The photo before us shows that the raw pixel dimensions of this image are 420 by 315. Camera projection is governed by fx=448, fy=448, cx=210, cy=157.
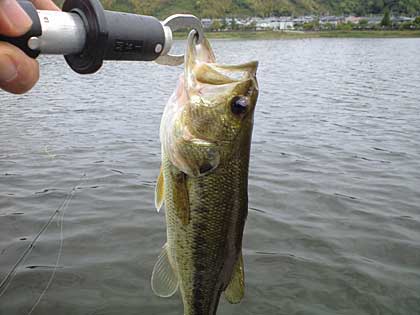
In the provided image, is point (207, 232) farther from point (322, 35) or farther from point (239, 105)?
point (322, 35)

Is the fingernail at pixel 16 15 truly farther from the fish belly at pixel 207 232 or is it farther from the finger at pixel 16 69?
the fish belly at pixel 207 232

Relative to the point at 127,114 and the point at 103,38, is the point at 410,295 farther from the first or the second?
the point at 127,114

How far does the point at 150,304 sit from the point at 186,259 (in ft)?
8.56

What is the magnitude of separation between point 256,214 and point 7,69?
5.92 meters

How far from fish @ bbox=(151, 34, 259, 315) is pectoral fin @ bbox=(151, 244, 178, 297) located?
237 millimetres

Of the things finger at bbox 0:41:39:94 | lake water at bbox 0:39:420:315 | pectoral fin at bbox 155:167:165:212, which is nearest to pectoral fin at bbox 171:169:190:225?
pectoral fin at bbox 155:167:165:212

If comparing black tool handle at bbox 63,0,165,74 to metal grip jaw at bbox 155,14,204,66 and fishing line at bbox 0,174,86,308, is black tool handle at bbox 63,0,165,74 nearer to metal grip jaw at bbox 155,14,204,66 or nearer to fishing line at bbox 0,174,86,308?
metal grip jaw at bbox 155,14,204,66

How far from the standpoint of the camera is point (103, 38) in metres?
2.08

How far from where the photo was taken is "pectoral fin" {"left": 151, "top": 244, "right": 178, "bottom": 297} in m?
2.70

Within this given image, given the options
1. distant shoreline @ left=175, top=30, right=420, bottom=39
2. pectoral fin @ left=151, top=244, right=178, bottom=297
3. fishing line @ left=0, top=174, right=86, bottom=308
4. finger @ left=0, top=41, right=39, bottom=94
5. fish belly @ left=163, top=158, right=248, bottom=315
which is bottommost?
distant shoreline @ left=175, top=30, right=420, bottom=39

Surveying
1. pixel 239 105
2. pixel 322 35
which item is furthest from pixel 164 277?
pixel 322 35

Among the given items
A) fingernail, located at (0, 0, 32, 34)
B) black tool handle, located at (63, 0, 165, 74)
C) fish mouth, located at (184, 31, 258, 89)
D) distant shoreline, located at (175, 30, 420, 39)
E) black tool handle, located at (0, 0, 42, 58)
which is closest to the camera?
fingernail, located at (0, 0, 32, 34)

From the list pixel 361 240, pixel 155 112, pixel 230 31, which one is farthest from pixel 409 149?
pixel 230 31

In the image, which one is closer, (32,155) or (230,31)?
(32,155)
